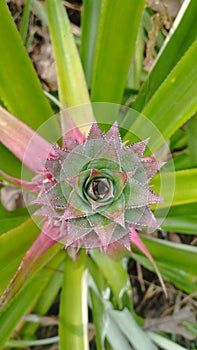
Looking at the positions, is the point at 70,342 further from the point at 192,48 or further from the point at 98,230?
the point at 192,48

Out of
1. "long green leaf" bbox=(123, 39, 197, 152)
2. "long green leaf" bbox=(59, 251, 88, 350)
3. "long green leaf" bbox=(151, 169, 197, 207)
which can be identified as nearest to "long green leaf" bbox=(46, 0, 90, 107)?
"long green leaf" bbox=(123, 39, 197, 152)

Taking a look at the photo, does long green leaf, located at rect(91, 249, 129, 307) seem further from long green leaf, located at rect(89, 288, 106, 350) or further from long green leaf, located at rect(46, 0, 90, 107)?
long green leaf, located at rect(46, 0, 90, 107)

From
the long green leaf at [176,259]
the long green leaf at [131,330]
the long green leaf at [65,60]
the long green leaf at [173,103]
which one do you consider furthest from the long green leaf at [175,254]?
the long green leaf at [65,60]

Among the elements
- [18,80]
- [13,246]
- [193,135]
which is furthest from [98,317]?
[18,80]

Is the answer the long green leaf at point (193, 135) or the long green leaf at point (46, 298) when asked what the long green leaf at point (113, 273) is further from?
the long green leaf at point (193, 135)

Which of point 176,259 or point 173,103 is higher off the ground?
point 173,103

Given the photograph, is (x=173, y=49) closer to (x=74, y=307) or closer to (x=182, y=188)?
(x=182, y=188)
